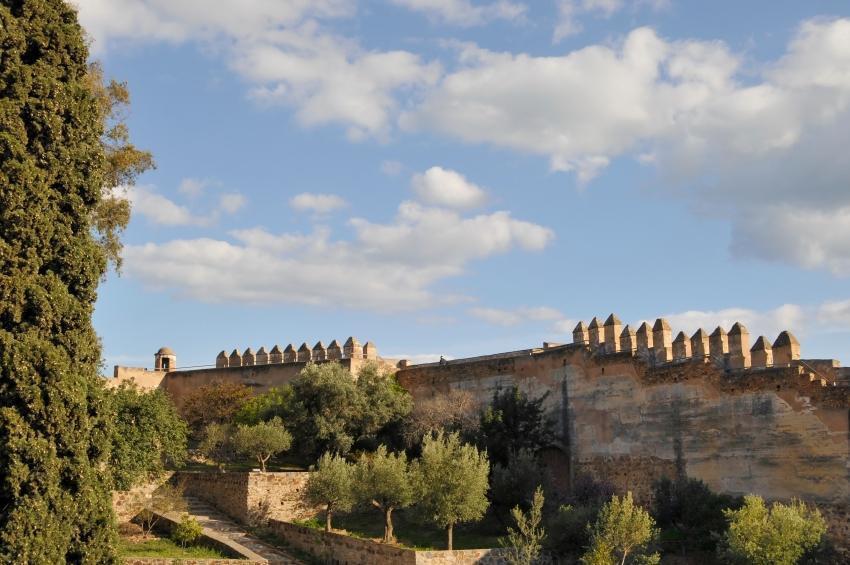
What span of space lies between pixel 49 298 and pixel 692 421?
58.8 feet

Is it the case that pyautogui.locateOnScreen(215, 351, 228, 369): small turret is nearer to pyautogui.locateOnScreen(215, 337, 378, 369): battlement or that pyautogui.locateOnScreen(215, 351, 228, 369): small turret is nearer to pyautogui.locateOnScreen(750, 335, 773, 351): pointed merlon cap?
pyautogui.locateOnScreen(215, 337, 378, 369): battlement

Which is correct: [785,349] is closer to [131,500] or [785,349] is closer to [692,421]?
[692,421]

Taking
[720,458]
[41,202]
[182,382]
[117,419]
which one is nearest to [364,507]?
[117,419]

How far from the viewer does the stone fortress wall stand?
24141 millimetres

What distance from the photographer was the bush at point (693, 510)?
24406 mm

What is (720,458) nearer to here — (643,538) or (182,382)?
(643,538)

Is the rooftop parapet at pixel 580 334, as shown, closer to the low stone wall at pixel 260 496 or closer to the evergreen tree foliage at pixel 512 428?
the evergreen tree foliage at pixel 512 428

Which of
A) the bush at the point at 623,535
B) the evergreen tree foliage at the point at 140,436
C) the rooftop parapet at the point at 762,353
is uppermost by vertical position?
the rooftop parapet at the point at 762,353

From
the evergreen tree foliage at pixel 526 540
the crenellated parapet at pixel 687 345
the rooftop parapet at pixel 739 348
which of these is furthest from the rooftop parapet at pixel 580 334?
the evergreen tree foliage at pixel 526 540

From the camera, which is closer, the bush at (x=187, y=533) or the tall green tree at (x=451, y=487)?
the tall green tree at (x=451, y=487)

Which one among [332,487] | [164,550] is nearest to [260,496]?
[332,487]

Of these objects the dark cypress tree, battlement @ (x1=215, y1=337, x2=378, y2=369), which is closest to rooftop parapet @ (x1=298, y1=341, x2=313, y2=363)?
battlement @ (x1=215, y1=337, x2=378, y2=369)

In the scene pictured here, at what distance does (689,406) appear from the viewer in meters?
27.0

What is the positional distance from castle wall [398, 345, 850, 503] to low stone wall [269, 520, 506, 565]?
21.3 ft
